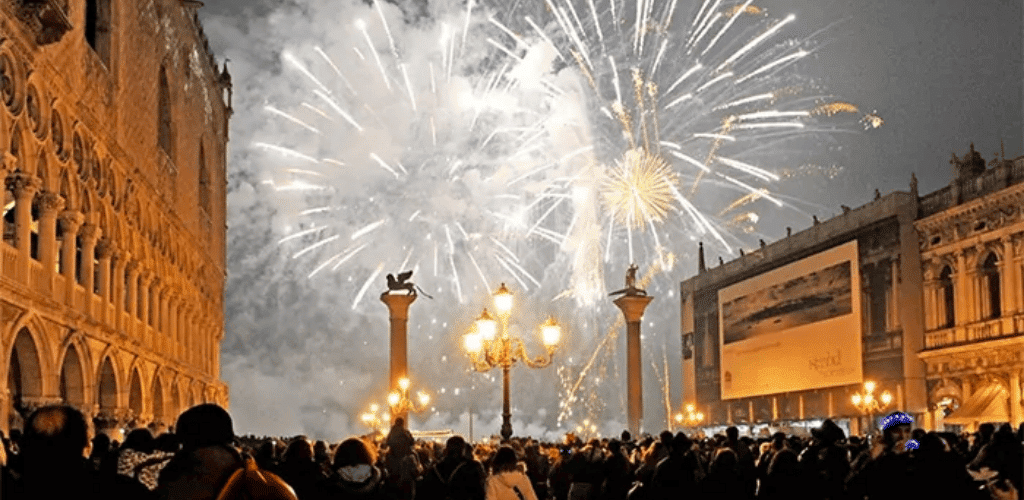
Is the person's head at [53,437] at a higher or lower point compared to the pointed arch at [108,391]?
lower

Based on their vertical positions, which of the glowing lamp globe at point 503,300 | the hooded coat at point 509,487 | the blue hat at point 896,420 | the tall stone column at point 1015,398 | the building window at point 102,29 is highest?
the building window at point 102,29

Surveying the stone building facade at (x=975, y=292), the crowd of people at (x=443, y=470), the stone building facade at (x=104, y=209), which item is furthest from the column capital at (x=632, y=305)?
the crowd of people at (x=443, y=470)

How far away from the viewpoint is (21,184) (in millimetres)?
18922

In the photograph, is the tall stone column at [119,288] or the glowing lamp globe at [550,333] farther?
the tall stone column at [119,288]

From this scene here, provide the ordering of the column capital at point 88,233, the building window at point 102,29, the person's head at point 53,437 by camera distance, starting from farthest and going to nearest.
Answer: the building window at point 102,29 < the column capital at point 88,233 < the person's head at point 53,437

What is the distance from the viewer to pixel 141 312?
3058cm

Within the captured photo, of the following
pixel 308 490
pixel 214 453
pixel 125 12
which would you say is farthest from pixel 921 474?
pixel 125 12

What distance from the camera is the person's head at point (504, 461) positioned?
9.12 metres

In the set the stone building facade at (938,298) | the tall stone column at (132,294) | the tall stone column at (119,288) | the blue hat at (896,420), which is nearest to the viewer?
the blue hat at (896,420)

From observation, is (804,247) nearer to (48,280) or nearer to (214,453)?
(48,280)

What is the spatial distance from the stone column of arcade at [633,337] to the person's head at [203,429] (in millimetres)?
36850

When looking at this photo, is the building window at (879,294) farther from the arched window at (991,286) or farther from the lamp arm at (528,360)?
the lamp arm at (528,360)

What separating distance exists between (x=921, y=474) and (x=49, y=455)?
575cm

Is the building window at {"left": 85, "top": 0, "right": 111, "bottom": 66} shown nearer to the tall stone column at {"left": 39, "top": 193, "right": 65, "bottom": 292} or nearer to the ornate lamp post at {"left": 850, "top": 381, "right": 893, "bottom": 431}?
the tall stone column at {"left": 39, "top": 193, "right": 65, "bottom": 292}
